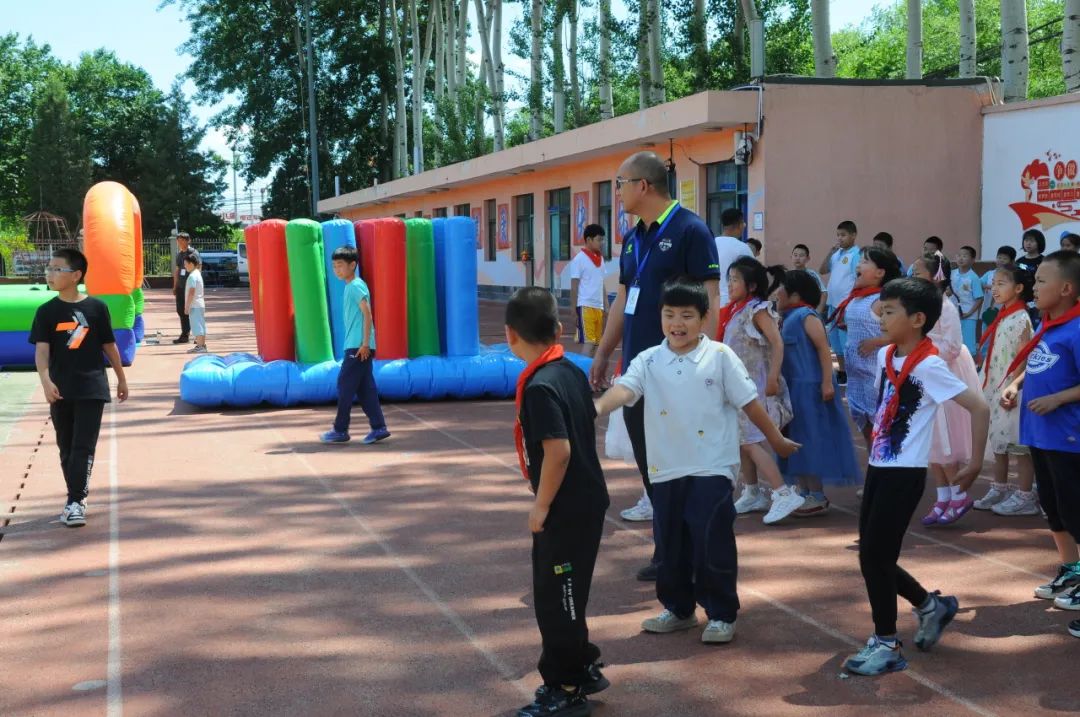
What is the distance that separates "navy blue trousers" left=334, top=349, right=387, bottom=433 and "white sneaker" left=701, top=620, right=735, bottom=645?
18.6ft

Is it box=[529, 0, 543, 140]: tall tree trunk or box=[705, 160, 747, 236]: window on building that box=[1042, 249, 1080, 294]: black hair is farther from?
box=[529, 0, 543, 140]: tall tree trunk

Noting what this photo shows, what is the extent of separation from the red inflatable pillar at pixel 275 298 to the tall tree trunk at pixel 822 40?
12219mm

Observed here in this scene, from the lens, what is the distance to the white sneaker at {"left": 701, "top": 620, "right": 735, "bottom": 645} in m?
5.02

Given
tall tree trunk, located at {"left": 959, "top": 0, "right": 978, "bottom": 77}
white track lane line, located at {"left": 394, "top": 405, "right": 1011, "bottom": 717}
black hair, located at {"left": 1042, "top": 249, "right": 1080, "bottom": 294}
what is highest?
tall tree trunk, located at {"left": 959, "top": 0, "right": 978, "bottom": 77}

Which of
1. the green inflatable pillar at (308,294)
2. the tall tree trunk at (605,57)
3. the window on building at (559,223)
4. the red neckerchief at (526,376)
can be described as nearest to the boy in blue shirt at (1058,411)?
the red neckerchief at (526,376)

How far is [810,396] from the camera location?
728 centimetres

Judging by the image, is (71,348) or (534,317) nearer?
(534,317)

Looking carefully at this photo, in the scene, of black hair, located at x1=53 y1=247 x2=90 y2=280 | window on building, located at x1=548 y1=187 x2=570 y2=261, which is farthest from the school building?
black hair, located at x1=53 y1=247 x2=90 y2=280

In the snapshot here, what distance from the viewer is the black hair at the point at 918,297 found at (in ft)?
16.0

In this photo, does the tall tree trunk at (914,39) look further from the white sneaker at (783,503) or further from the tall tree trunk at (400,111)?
the tall tree trunk at (400,111)

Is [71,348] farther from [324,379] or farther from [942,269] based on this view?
[942,269]

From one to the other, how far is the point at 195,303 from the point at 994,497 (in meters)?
14.9

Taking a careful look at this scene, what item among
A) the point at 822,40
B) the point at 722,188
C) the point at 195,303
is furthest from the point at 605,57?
the point at 195,303

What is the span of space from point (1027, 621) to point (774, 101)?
545 inches
